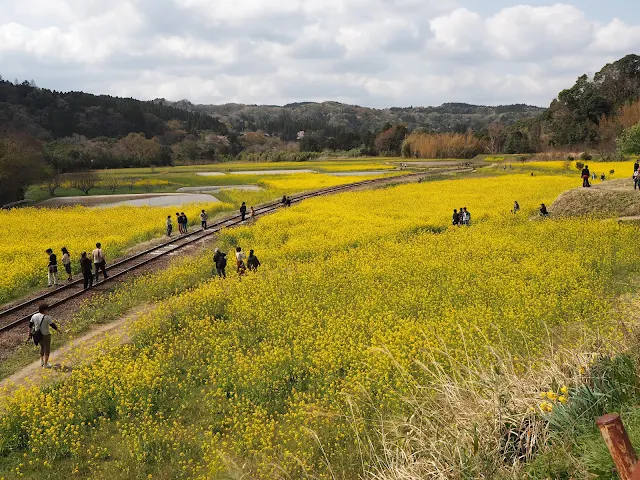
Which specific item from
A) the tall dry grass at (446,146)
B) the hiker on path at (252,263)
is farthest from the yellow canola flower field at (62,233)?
the tall dry grass at (446,146)

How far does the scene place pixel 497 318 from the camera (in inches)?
469

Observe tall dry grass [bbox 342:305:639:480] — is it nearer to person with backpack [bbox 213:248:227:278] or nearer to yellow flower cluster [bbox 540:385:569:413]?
yellow flower cluster [bbox 540:385:569:413]

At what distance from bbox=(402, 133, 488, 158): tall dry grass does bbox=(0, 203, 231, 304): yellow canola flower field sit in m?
73.9

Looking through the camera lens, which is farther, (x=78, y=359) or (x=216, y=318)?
(x=216, y=318)

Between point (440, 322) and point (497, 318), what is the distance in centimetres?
140

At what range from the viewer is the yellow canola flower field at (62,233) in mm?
20125

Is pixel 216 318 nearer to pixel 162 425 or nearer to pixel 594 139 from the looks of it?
pixel 162 425

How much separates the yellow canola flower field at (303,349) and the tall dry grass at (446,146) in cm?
8414

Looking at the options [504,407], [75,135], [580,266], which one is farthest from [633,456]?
[75,135]

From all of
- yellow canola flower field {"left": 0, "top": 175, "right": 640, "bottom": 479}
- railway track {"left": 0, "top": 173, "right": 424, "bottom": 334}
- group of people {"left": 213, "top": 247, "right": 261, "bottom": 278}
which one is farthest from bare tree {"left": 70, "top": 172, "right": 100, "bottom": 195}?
yellow canola flower field {"left": 0, "top": 175, "right": 640, "bottom": 479}

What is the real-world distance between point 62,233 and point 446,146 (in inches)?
3482

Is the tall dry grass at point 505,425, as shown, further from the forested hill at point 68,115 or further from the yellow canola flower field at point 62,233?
the forested hill at point 68,115

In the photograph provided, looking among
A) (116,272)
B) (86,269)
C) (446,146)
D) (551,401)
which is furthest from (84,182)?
(446,146)

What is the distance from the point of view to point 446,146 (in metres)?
104
